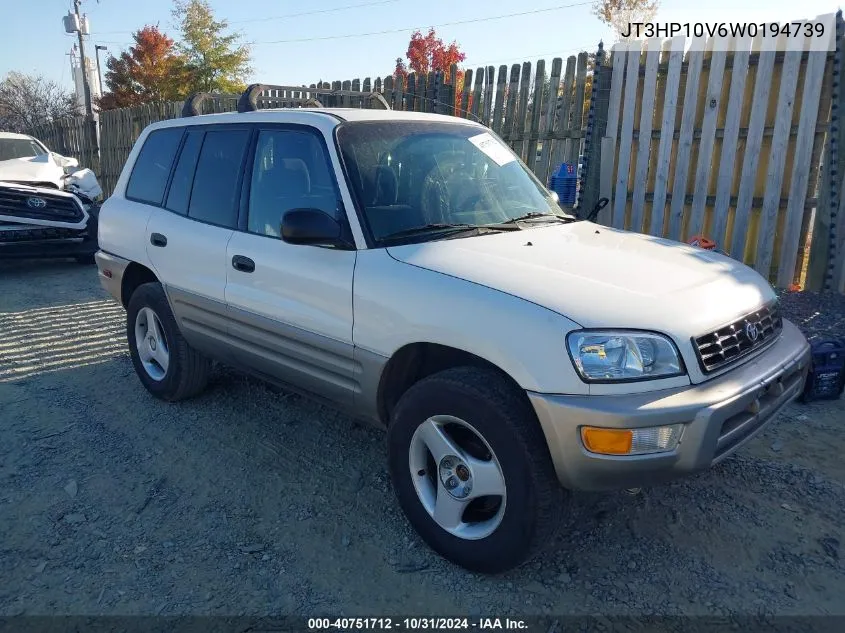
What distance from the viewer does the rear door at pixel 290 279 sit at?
3.17m

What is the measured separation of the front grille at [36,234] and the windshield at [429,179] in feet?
24.9

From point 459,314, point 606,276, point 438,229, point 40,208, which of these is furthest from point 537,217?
point 40,208

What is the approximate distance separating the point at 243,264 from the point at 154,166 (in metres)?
1.58

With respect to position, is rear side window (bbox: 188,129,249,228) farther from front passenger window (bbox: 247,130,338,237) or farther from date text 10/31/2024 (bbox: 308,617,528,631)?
date text 10/31/2024 (bbox: 308,617,528,631)

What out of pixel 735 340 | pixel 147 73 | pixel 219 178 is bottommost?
pixel 735 340

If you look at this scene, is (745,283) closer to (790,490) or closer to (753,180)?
(790,490)

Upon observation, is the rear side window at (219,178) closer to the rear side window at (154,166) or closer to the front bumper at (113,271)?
the rear side window at (154,166)

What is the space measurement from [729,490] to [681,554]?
0.67 meters

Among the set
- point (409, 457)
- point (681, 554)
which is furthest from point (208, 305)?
point (681, 554)

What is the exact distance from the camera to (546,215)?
377cm

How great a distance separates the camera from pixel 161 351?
15.2ft

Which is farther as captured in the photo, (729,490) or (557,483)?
(729,490)

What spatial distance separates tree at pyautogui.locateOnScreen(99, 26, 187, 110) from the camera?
1140 inches

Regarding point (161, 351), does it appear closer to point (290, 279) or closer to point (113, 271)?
point (113, 271)
